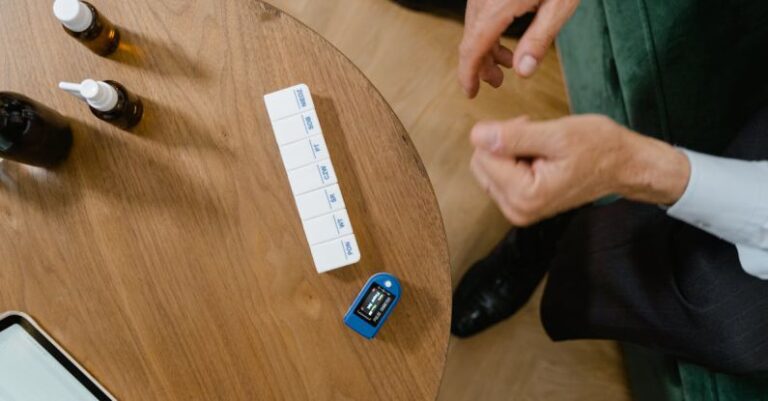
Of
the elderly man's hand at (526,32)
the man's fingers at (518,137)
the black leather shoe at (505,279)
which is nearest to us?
the man's fingers at (518,137)

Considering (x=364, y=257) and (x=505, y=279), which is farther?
(x=505, y=279)

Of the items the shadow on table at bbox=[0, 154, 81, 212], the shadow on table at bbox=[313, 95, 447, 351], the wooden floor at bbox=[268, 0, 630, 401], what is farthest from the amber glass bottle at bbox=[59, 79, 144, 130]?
the wooden floor at bbox=[268, 0, 630, 401]

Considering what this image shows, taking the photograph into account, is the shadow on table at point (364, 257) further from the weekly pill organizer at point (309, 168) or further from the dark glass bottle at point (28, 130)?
the dark glass bottle at point (28, 130)

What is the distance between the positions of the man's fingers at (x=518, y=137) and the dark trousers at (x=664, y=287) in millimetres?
379

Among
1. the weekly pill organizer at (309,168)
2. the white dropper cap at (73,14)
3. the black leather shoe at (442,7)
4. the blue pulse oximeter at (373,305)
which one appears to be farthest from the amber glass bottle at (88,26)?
the black leather shoe at (442,7)

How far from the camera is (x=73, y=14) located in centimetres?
73

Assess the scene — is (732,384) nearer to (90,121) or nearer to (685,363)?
(685,363)

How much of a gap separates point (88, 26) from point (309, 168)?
14.2 inches

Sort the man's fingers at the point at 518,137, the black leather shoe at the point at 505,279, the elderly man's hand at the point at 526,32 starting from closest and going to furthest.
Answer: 1. the man's fingers at the point at 518,137
2. the elderly man's hand at the point at 526,32
3. the black leather shoe at the point at 505,279

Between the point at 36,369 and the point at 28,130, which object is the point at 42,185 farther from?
the point at 36,369

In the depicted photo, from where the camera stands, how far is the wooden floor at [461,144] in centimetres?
142

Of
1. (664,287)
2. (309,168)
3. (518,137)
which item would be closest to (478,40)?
(518,137)

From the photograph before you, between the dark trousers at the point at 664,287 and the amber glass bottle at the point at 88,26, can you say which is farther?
the dark trousers at the point at 664,287

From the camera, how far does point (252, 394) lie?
0.81 metres
